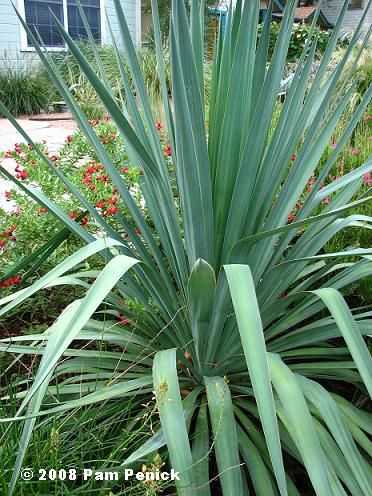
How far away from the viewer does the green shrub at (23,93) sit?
10359mm

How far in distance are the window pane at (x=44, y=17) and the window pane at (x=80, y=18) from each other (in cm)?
31

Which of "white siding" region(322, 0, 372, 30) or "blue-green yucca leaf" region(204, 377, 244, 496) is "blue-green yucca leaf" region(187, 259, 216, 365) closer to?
"blue-green yucca leaf" region(204, 377, 244, 496)

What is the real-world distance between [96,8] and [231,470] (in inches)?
537

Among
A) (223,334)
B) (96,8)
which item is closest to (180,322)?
(223,334)

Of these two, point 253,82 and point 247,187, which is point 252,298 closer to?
point 247,187

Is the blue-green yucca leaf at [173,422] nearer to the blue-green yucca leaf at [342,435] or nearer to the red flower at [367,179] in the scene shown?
the blue-green yucca leaf at [342,435]

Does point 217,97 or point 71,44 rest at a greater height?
point 217,97

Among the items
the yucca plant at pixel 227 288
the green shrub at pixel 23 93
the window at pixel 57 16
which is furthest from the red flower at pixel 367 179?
the window at pixel 57 16

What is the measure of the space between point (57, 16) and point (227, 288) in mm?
12273

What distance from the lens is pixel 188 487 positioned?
3.96 feet

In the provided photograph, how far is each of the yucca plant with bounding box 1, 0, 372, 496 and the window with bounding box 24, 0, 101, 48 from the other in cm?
1128

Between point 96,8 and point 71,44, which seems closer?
point 71,44

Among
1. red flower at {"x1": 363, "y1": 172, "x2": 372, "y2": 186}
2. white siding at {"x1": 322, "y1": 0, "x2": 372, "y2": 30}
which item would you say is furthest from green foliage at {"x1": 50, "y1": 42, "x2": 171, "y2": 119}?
white siding at {"x1": 322, "y1": 0, "x2": 372, "y2": 30}

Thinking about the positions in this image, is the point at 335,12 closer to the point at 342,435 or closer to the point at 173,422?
the point at 342,435
